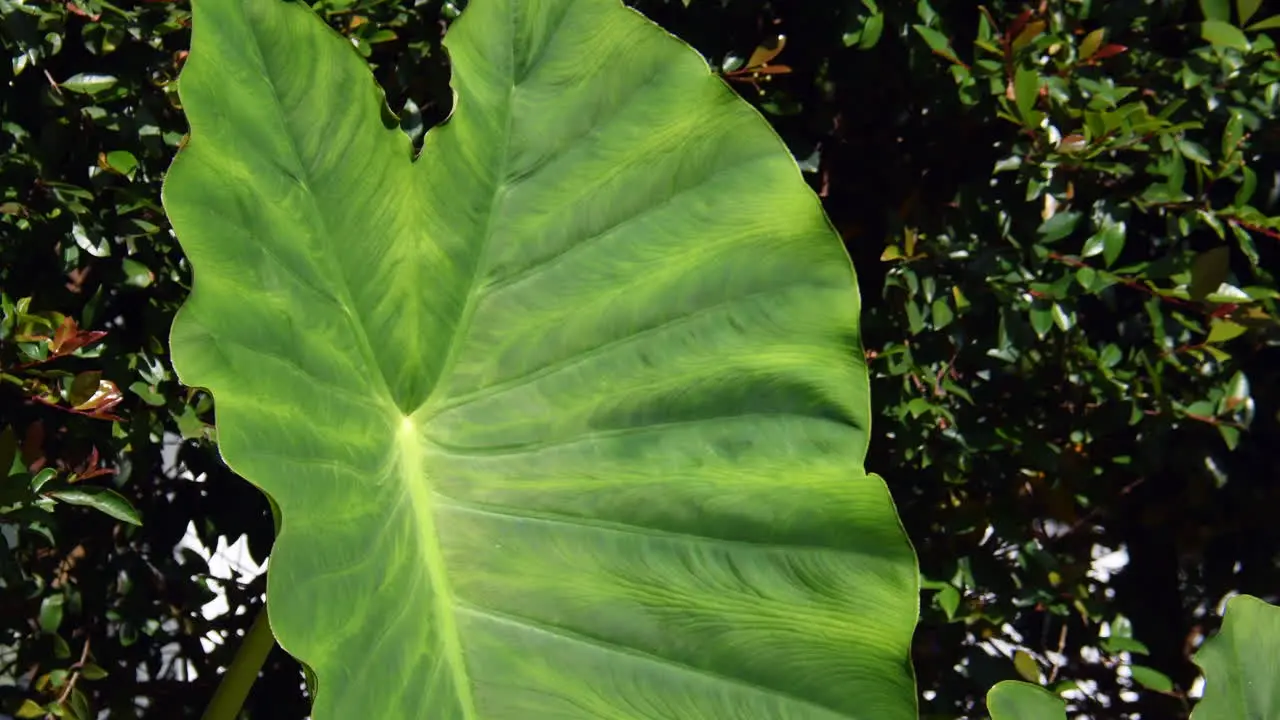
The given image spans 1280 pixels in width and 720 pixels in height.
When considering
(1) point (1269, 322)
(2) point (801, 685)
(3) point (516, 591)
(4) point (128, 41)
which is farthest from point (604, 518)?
(1) point (1269, 322)

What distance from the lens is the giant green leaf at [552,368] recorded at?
1.04m

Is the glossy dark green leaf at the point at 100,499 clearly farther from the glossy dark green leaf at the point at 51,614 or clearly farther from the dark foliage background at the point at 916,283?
the glossy dark green leaf at the point at 51,614

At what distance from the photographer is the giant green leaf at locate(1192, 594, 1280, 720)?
4.29 feet

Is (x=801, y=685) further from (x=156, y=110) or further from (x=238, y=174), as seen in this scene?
(x=156, y=110)

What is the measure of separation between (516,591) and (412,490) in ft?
0.41

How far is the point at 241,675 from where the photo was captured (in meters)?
1.12

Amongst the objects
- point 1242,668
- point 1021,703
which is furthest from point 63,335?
point 1242,668

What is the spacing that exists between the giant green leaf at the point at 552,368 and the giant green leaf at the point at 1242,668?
42 cm

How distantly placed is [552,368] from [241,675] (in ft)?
1.21

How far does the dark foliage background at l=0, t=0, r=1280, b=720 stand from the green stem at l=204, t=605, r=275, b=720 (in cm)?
64

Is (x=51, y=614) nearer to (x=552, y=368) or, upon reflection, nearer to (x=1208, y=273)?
(x=552, y=368)

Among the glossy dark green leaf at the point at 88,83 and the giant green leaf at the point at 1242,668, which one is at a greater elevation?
the glossy dark green leaf at the point at 88,83

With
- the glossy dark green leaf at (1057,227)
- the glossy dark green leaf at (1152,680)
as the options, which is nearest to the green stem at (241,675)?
A: the glossy dark green leaf at (1057,227)

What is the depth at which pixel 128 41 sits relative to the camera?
1.84 m
